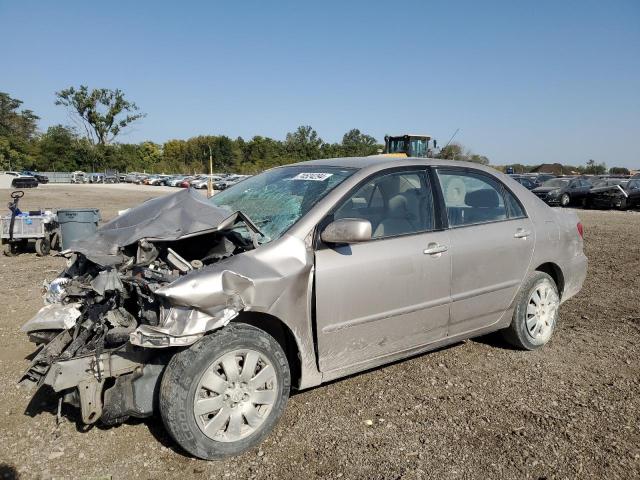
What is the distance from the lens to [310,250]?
3.14 m

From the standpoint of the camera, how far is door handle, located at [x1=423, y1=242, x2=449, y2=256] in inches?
141

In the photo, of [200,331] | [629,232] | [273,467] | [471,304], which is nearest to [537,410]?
[471,304]

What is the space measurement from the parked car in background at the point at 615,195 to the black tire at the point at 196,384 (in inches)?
943

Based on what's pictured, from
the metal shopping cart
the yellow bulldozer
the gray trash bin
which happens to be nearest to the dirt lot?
the gray trash bin

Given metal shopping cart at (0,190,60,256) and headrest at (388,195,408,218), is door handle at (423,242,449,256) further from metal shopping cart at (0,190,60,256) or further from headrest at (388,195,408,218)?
metal shopping cart at (0,190,60,256)

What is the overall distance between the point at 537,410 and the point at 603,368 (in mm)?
1098

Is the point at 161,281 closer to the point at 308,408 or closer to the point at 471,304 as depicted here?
the point at 308,408

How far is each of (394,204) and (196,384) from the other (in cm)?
185

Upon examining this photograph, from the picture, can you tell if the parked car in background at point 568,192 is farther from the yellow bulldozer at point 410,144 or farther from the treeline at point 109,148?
the treeline at point 109,148

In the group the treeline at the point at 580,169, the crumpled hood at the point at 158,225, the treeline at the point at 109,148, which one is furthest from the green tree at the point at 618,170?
the crumpled hood at the point at 158,225

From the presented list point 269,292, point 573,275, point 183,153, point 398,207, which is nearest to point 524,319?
point 573,275

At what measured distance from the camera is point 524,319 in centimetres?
434

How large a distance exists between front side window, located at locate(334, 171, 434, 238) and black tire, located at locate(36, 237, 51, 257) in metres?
8.13

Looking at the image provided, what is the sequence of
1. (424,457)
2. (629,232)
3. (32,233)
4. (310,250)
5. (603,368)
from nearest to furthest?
(424,457)
(310,250)
(603,368)
(32,233)
(629,232)
